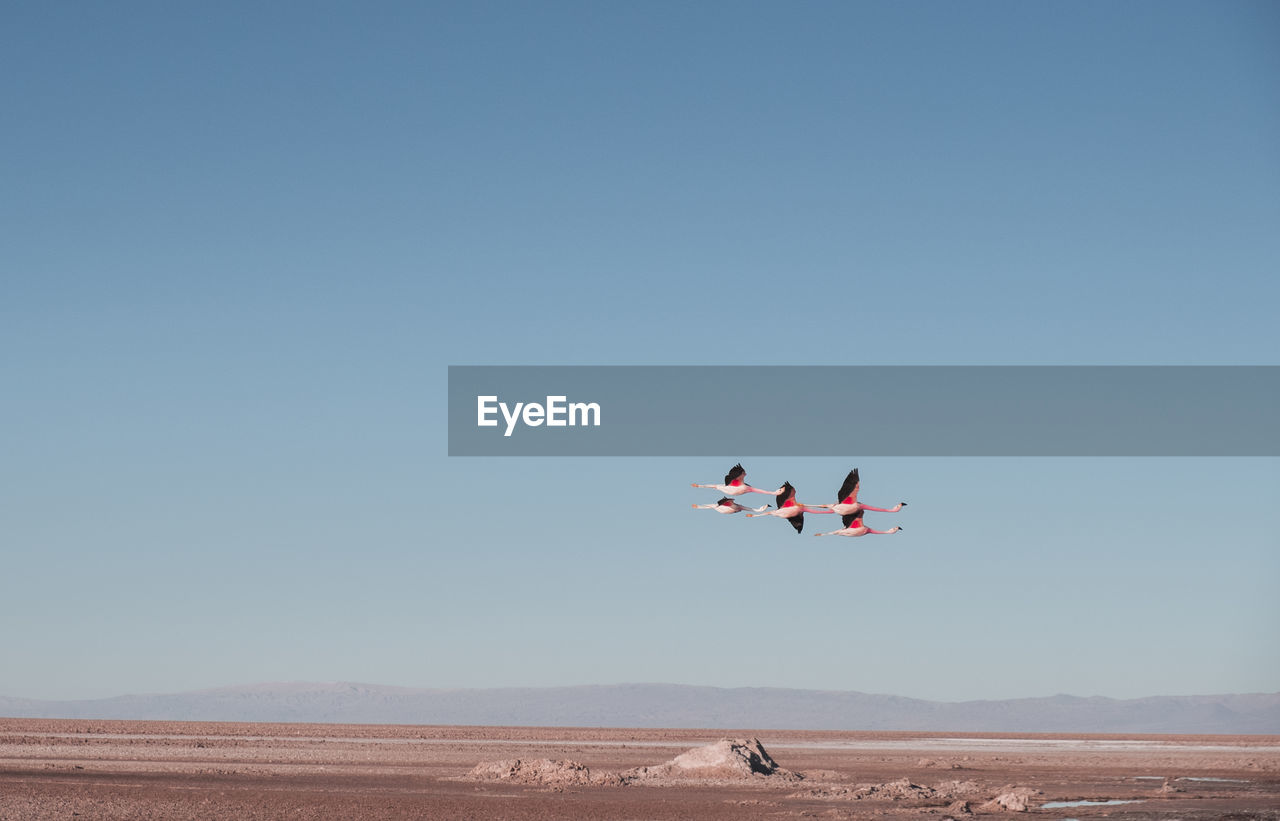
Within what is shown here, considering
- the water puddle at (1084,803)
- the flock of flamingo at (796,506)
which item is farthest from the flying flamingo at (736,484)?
the water puddle at (1084,803)

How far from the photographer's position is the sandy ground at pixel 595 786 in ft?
139

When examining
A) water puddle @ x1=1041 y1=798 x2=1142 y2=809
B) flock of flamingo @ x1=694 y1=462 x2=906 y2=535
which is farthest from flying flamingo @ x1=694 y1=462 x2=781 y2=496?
water puddle @ x1=1041 y1=798 x2=1142 y2=809

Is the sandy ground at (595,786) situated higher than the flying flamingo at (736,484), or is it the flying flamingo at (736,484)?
the flying flamingo at (736,484)

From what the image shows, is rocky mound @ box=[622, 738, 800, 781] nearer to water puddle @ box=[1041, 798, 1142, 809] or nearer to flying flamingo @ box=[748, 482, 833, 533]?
water puddle @ box=[1041, 798, 1142, 809]

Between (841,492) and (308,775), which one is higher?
(841,492)

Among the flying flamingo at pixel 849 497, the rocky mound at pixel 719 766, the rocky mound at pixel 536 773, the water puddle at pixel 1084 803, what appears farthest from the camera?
the rocky mound at pixel 719 766

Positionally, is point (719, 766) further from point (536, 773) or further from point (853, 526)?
point (853, 526)

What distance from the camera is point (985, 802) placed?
46.2m

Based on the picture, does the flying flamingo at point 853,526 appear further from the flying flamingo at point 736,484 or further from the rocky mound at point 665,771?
the rocky mound at point 665,771

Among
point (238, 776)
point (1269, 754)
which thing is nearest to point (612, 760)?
point (238, 776)

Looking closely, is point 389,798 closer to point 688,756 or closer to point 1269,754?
point 688,756

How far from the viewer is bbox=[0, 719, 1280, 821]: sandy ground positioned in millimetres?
42500

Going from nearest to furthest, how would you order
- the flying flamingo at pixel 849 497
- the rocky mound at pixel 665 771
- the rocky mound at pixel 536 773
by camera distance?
the flying flamingo at pixel 849 497
the rocky mound at pixel 536 773
the rocky mound at pixel 665 771

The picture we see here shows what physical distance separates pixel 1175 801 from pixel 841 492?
970 inches
